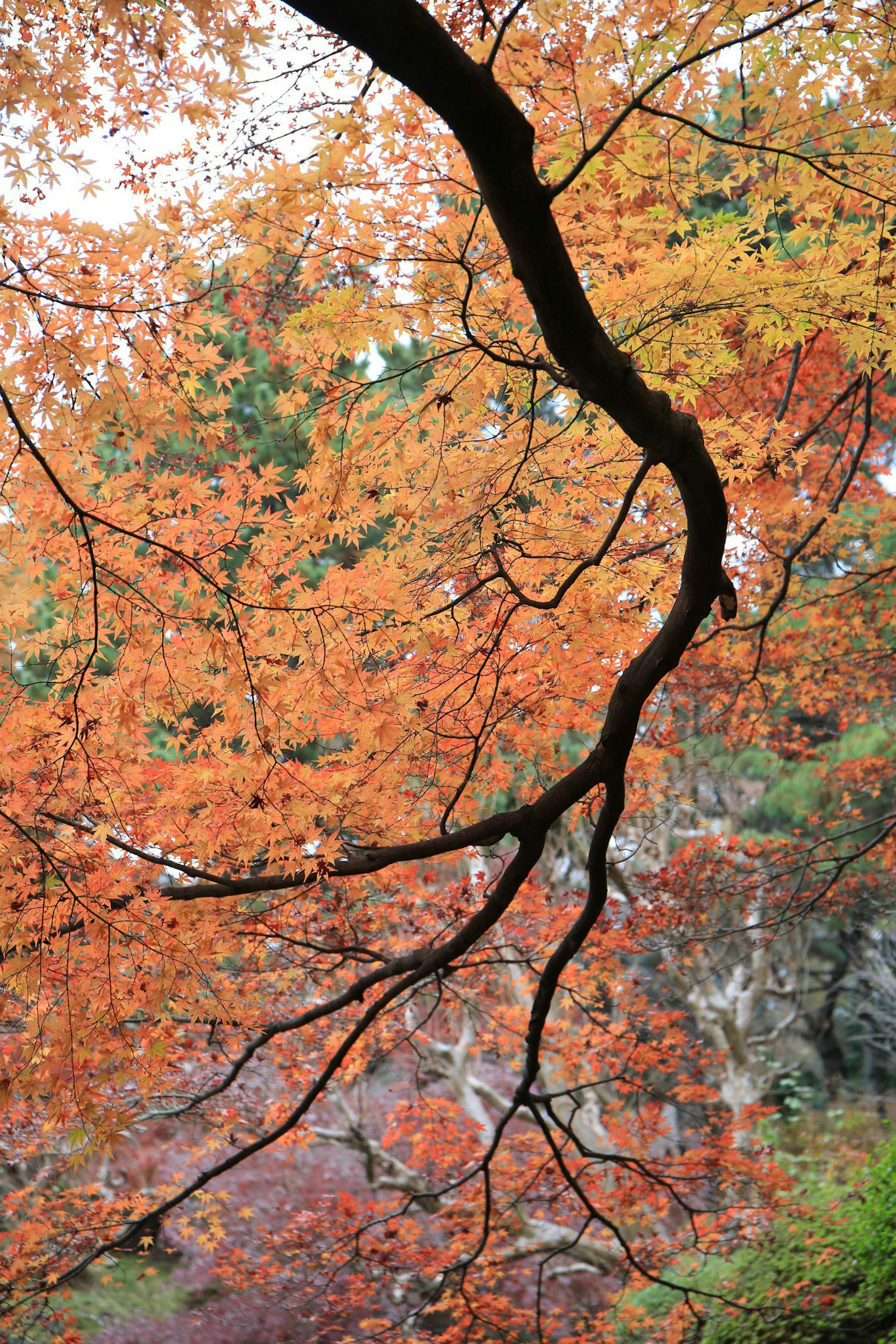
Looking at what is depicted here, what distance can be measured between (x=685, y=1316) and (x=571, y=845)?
444 centimetres

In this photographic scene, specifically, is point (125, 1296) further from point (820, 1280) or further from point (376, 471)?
point (376, 471)

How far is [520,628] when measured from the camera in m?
3.75

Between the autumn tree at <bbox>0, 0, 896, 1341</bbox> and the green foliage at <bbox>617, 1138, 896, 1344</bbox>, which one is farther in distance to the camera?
the green foliage at <bbox>617, 1138, 896, 1344</bbox>

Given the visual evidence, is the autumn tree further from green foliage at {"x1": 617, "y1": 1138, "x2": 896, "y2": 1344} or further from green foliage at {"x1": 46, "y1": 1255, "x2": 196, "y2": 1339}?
green foliage at {"x1": 46, "y1": 1255, "x2": 196, "y2": 1339}

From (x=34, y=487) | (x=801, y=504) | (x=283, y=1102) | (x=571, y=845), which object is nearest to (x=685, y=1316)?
(x=283, y=1102)

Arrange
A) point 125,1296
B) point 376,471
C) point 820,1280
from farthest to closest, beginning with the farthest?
point 125,1296
point 820,1280
point 376,471

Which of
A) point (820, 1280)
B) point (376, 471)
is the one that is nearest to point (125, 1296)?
point (820, 1280)

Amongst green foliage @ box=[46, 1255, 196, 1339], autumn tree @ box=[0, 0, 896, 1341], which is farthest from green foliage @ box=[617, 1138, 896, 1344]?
green foliage @ box=[46, 1255, 196, 1339]

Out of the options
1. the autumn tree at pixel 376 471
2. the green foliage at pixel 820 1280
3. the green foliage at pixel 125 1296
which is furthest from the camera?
the green foliage at pixel 125 1296

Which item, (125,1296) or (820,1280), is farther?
(125,1296)

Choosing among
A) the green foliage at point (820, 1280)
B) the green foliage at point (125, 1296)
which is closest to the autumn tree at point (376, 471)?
the green foliage at point (820, 1280)

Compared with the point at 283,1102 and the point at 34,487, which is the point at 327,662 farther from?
the point at 283,1102

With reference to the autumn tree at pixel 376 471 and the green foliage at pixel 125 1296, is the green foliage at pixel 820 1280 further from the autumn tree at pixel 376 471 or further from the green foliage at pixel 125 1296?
the green foliage at pixel 125 1296

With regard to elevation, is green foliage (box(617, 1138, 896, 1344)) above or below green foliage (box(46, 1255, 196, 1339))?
below
